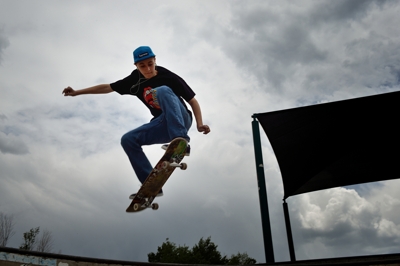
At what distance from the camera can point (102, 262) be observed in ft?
20.1

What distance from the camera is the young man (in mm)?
11766

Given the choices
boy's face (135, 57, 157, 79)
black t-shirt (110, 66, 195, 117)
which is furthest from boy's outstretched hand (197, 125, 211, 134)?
boy's face (135, 57, 157, 79)

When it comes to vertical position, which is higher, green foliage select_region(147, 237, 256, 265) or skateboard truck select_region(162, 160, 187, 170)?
green foliage select_region(147, 237, 256, 265)

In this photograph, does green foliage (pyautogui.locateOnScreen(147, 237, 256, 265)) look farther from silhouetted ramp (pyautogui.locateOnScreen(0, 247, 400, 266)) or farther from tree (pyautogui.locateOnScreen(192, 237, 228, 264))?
silhouetted ramp (pyautogui.locateOnScreen(0, 247, 400, 266))

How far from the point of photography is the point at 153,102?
40.3ft

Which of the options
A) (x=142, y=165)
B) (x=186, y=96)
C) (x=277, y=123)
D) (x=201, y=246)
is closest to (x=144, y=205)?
(x=142, y=165)

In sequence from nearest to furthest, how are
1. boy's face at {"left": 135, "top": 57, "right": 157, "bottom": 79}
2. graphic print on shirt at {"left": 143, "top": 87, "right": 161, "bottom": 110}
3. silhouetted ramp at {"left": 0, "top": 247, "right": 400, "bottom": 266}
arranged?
silhouetted ramp at {"left": 0, "top": 247, "right": 400, "bottom": 266} < graphic print on shirt at {"left": 143, "top": 87, "right": 161, "bottom": 110} < boy's face at {"left": 135, "top": 57, "right": 157, "bottom": 79}

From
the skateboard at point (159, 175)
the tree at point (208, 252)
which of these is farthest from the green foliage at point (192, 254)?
the skateboard at point (159, 175)

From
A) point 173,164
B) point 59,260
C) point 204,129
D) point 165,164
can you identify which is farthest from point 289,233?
point 204,129

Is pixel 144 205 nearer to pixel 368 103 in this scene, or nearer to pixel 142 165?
pixel 142 165

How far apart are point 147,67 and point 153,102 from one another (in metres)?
1.31

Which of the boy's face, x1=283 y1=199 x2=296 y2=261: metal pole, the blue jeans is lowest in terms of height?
x1=283 y1=199 x2=296 y2=261: metal pole

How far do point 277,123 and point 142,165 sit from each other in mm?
4809

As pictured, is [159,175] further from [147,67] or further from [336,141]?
[336,141]
